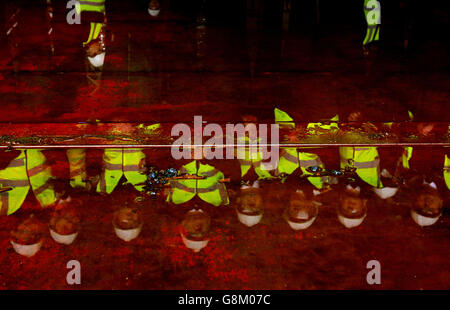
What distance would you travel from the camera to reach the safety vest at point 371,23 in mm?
2494

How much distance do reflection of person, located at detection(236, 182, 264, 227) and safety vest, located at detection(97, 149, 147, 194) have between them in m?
0.25

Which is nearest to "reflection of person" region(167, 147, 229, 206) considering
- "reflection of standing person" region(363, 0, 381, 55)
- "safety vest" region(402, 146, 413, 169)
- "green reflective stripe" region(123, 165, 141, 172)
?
"green reflective stripe" region(123, 165, 141, 172)

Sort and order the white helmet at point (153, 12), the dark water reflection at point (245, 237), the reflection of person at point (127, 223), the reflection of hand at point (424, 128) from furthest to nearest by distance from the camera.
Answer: the white helmet at point (153, 12) → the reflection of hand at point (424, 128) → the reflection of person at point (127, 223) → the dark water reflection at point (245, 237)

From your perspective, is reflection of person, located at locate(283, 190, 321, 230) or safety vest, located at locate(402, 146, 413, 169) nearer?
reflection of person, located at locate(283, 190, 321, 230)

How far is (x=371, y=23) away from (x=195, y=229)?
87.9 inches

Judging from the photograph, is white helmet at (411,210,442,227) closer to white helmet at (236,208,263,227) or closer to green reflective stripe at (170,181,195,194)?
white helmet at (236,208,263,227)

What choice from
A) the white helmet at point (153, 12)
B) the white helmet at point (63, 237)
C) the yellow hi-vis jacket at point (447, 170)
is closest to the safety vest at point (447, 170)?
the yellow hi-vis jacket at point (447, 170)

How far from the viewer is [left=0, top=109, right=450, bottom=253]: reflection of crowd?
1.00m

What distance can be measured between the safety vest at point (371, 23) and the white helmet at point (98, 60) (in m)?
1.38

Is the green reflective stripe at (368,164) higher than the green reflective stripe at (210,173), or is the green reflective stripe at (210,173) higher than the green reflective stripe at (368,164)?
the green reflective stripe at (368,164)

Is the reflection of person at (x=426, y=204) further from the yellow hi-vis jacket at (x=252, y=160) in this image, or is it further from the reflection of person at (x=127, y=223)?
the reflection of person at (x=127, y=223)

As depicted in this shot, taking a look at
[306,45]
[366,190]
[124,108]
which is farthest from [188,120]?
[306,45]

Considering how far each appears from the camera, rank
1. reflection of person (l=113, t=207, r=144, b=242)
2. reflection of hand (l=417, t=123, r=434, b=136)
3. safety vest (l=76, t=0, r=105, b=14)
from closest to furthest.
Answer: reflection of person (l=113, t=207, r=144, b=242)
reflection of hand (l=417, t=123, r=434, b=136)
safety vest (l=76, t=0, r=105, b=14)

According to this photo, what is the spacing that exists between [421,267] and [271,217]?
0.32 metres
